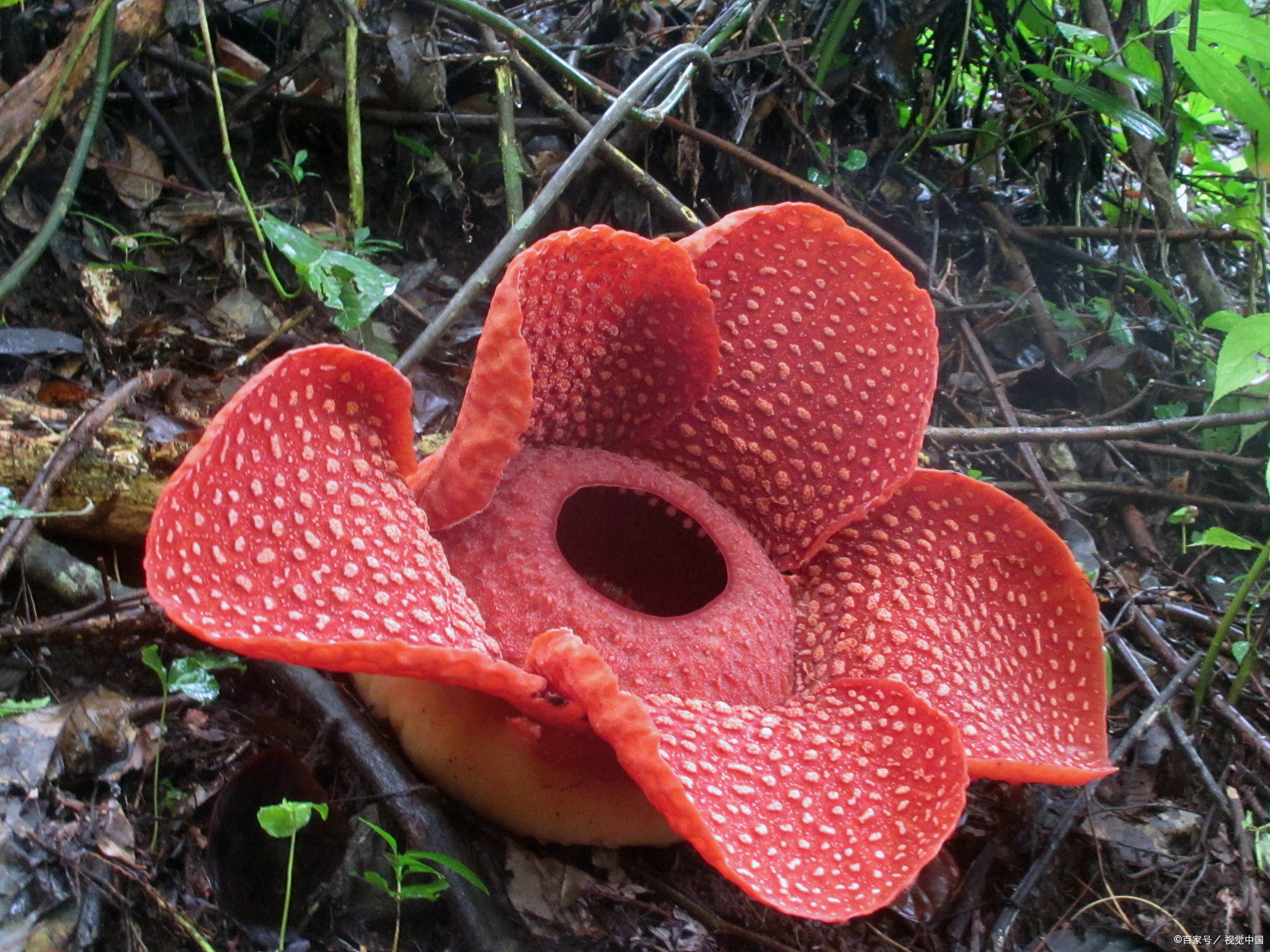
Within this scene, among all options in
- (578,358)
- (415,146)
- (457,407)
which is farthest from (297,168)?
(578,358)

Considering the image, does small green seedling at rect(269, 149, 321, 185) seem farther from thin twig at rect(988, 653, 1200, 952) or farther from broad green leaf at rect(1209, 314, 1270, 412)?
thin twig at rect(988, 653, 1200, 952)

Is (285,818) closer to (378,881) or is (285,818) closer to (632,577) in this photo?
(378,881)

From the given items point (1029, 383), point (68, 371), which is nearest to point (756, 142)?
point (1029, 383)

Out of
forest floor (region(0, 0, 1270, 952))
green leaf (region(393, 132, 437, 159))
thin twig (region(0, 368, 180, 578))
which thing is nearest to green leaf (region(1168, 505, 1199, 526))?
forest floor (region(0, 0, 1270, 952))

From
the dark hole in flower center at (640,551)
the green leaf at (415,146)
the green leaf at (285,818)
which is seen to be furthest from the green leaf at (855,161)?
the green leaf at (285,818)

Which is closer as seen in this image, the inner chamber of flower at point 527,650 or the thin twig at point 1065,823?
the inner chamber of flower at point 527,650

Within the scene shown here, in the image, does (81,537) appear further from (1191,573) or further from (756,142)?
(1191,573)

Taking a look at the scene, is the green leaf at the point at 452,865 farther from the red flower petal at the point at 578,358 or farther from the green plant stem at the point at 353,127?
the green plant stem at the point at 353,127
